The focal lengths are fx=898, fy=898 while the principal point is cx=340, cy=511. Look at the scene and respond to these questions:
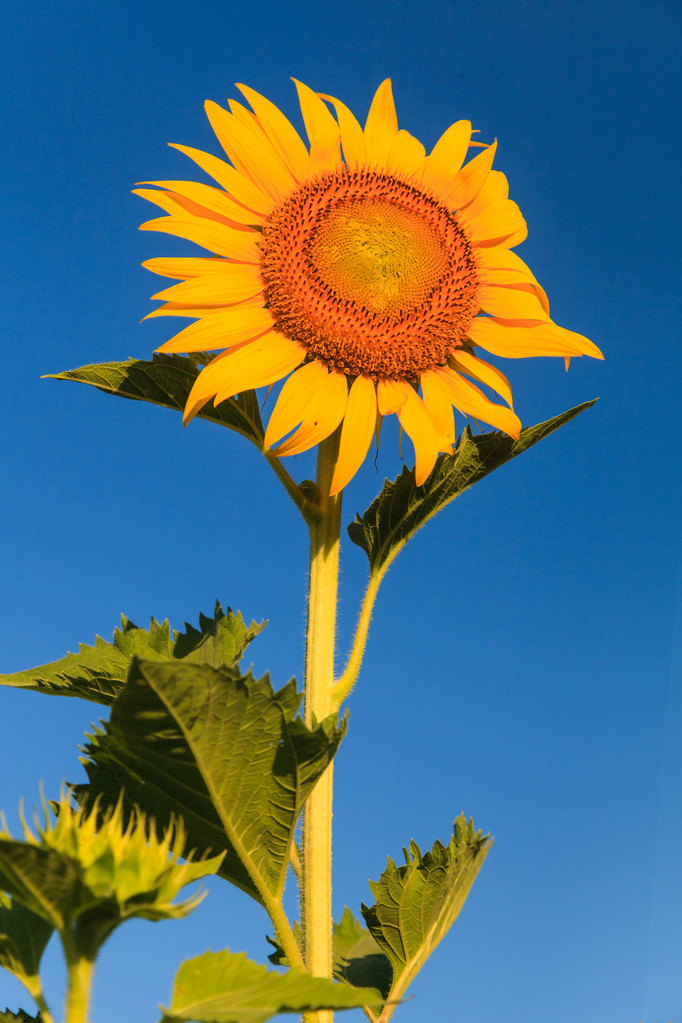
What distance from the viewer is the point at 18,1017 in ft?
6.46

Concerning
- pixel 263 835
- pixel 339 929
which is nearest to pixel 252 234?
pixel 263 835

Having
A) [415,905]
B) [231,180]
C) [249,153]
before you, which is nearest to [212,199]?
[231,180]

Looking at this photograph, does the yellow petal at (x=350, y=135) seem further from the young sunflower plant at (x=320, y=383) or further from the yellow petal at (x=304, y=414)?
the yellow petal at (x=304, y=414)

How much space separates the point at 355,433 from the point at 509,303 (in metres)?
0.71

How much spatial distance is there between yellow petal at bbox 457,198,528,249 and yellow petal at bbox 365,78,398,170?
319 millimetres

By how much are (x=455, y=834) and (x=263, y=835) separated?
0.75 metres

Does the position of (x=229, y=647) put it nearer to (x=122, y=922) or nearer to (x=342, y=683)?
(x=342, y=683)

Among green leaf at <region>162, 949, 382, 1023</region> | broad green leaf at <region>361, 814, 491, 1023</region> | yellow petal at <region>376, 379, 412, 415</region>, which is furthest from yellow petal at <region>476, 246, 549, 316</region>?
green leaf at <region>162, 949, 382, 1023</region>

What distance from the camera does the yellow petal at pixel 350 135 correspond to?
2.79 meters

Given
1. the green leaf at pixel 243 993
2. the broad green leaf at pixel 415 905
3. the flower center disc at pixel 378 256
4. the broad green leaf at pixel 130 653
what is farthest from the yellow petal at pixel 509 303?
the green leaf at pixel 243 993

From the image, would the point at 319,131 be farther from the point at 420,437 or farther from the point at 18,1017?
the point at 18,1017

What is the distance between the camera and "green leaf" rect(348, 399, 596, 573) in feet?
8.56

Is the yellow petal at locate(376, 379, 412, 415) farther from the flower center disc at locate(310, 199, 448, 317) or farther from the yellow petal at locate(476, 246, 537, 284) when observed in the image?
the yellow petal at locate(476, 246, 537, 284)

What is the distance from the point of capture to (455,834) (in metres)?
2.64
